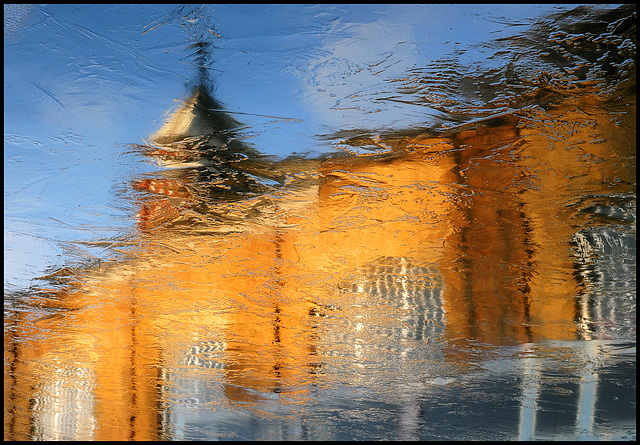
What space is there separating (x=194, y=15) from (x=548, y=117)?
1731 mm

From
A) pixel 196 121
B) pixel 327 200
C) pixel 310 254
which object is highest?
pixel 196 121

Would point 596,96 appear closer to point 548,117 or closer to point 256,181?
point 548,117

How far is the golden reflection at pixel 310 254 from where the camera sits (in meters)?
2.38

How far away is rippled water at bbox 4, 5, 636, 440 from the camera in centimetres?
204

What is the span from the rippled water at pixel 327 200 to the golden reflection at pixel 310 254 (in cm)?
2

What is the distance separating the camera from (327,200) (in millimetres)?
2641

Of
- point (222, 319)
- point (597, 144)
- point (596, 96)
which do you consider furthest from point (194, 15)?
point (222, 319)

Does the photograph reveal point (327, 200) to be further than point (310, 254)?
No

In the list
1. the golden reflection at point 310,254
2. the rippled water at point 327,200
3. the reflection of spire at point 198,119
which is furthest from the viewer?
the golden reflection at point 310,254

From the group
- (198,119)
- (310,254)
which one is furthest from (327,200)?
(198,119)

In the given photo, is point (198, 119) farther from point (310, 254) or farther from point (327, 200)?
point (310, 254)

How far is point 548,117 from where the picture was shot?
2205 millimetres

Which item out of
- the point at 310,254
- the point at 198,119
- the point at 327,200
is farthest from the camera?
the point at 310,254

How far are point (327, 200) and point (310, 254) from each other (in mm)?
512
